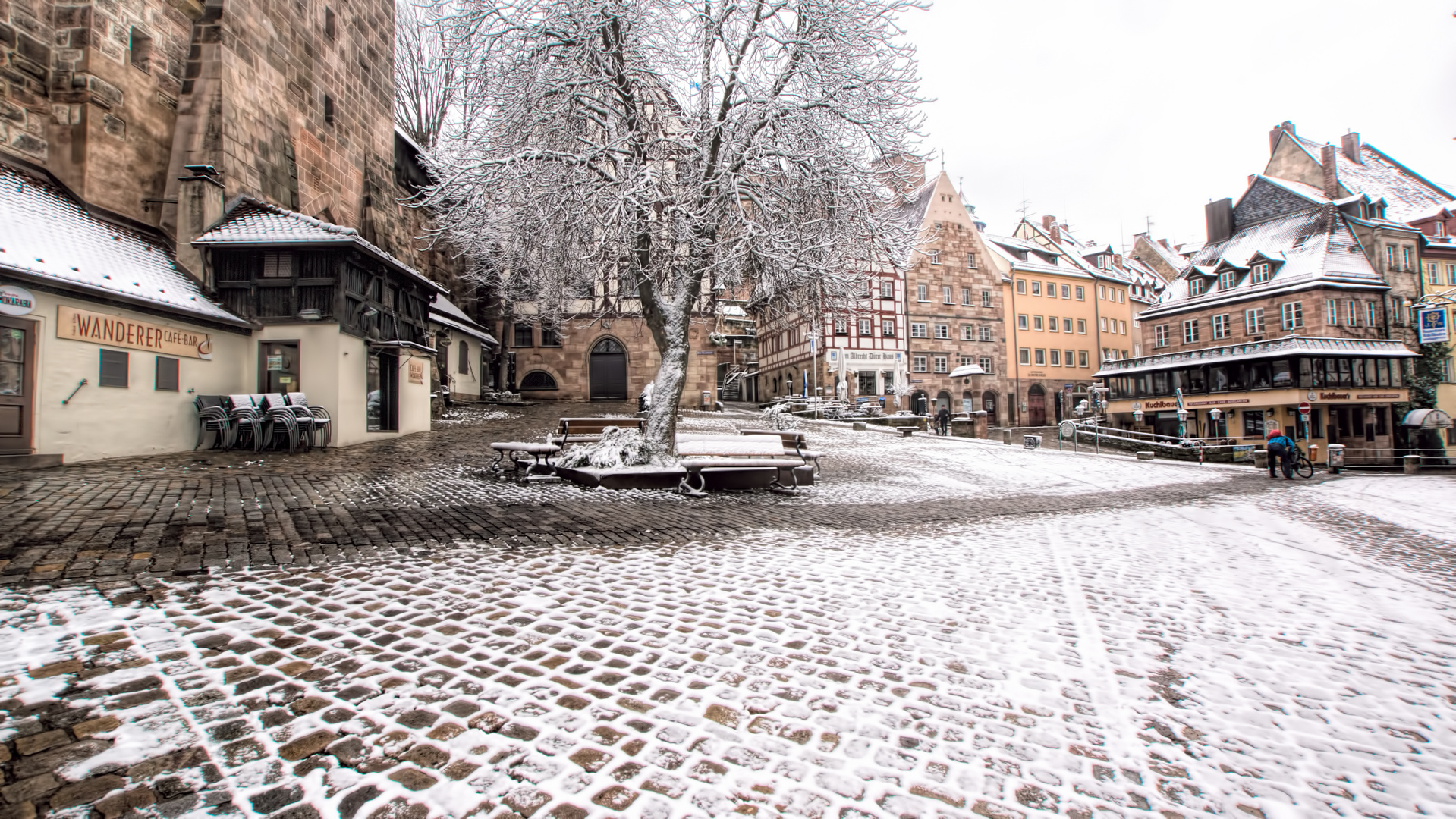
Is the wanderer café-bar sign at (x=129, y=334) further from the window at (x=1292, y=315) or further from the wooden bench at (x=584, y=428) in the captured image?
the window at (x=1292, y=315)

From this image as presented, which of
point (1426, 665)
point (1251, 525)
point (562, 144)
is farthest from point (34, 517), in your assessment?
point (1251, 525)

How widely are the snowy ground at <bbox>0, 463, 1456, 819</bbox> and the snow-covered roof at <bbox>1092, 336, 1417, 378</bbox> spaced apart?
35.2 metres

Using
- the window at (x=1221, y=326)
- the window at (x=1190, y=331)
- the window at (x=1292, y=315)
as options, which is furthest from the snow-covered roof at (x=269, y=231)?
the window at (x=1190, y=331)

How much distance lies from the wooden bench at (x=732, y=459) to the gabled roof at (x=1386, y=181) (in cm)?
4694

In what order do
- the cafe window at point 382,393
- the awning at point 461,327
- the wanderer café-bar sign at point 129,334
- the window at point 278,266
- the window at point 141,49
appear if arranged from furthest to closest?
1. the awning at point 461,327
2. the cafe window at point 382,393
3. the window at point 141,49
4. the window at point 278,266
5. the wanderer café-bar sign at point 129,334

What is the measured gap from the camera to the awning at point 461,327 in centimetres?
2481

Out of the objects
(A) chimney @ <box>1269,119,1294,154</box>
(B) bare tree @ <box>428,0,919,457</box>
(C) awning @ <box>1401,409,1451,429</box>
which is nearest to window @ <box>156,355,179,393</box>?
(B) bare tree @ <box>428,0,919,457</box>

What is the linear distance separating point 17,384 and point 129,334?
81.0 inches

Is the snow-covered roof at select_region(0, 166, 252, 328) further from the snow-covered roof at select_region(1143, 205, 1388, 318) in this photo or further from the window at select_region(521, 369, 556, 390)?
the snow-covered roof at select_region(1143, 205, 1388, 318)

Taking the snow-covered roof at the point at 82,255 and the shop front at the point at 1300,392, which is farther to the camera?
the shop front at the point at 1300,392

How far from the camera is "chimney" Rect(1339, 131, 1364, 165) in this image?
41.4 m

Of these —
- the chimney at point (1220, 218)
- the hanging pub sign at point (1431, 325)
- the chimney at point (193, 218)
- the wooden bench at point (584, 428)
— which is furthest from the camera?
the chimney at point (1220, 218)

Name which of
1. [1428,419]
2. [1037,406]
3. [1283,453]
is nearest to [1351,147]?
[1428,419]

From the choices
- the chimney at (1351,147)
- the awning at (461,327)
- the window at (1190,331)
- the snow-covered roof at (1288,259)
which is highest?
the chimney at (1351,147)
